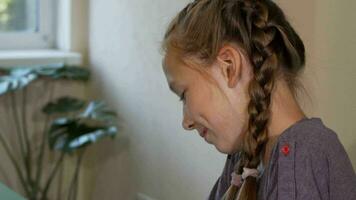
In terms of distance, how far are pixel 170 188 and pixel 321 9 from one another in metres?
1.05

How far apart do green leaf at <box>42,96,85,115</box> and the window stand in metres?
0.41

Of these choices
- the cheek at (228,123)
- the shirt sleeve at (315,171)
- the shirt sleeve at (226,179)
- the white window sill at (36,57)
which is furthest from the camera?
the white window sill at (36,57)

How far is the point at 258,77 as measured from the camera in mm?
1026

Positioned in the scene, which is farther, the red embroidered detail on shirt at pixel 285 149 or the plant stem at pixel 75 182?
the plant stem at pixel 75 182

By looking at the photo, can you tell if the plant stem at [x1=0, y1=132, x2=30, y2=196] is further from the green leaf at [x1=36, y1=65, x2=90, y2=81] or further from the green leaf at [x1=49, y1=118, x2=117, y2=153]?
→ the green leaf at [x1=36, y1=65, x2=90, y2=81]

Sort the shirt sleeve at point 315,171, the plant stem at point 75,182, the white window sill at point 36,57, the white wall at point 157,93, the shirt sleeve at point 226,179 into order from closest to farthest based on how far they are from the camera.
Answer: the shirt sleeve at point 315,171 < the shirt sleeve at point 226,179 < the white wall at point 157,93 < the white window sill at point 36,57 < the plant stem at point 75,182

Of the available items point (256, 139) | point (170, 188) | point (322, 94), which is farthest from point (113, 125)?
point (256, 139)

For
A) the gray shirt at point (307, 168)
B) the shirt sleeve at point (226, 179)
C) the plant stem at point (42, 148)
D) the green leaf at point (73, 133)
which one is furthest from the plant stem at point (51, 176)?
the gray shirt at point (307, 168)

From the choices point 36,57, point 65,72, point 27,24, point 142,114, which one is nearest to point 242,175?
point 142,114

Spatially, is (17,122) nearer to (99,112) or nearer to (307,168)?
(99,112)

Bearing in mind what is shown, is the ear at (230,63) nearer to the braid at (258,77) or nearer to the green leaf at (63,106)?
the braid at (258,77)

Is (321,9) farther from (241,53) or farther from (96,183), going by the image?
(96,183)

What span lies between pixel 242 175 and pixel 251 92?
0.15 meters

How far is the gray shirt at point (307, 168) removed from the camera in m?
0.96
